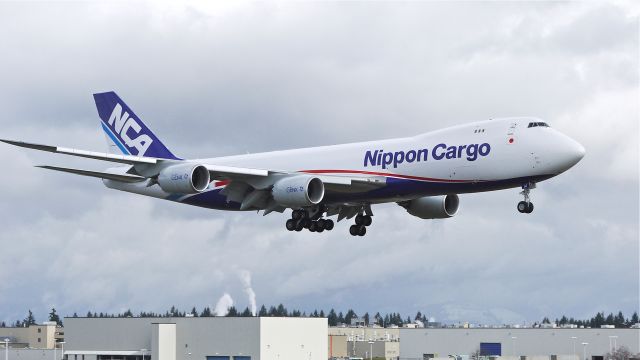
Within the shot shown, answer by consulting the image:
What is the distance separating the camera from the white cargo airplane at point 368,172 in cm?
6550

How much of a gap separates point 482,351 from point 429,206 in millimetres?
83163

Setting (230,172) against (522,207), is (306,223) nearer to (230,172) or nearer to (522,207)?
(230,172)

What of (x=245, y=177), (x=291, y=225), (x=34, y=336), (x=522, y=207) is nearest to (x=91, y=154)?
(x=245, y=177)

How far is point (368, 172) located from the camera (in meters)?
70.9

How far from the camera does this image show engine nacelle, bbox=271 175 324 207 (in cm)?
6919

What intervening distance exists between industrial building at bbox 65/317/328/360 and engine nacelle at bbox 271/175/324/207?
143 ft

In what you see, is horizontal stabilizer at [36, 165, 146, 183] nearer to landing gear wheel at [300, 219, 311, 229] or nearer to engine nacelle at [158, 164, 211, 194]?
engine nacelle at [158, 164, 211, 194]

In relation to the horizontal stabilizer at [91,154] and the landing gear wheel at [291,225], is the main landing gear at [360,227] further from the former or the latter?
the horizontal stabilizer at [91,154]

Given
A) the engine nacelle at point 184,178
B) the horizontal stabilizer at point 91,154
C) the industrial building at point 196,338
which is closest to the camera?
the horizontal stabilizer at point 91,154

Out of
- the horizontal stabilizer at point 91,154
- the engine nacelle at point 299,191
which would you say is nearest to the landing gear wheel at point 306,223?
the engine nacelle at point 299,191

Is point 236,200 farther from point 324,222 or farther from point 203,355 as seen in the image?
point 203,355

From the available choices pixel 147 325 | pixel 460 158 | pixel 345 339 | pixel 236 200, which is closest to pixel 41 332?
pixel 345 339

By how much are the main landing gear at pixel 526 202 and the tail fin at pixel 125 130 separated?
28329 millimetres

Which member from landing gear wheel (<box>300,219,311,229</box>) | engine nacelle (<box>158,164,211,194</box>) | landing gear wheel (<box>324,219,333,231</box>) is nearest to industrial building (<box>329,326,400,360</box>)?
landing gear wheel (<box>324,219,333,231</box>)
